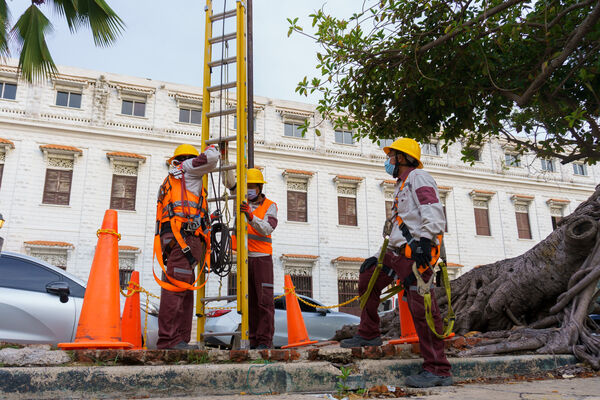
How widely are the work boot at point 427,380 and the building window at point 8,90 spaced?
1979cm

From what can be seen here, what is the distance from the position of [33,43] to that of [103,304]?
279 inches

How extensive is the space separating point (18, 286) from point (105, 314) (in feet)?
9.01

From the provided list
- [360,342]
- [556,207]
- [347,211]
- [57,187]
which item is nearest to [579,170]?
[556,207]

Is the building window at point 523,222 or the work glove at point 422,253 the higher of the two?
the building window at point 523,222

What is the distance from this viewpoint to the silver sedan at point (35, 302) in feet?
18.0

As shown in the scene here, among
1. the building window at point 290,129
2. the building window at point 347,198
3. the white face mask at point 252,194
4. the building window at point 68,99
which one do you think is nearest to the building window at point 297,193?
the building window at point 347,198

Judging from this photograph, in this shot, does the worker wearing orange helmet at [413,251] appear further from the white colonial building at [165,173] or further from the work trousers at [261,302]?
the white colonial building at [165,173]

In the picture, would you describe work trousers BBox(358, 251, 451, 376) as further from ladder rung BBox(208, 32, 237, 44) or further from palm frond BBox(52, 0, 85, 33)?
palm frond BBox(52, 0, 85, 33)

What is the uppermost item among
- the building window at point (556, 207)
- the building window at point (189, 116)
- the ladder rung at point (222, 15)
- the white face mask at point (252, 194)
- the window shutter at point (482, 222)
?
the building window at point (189, 116)

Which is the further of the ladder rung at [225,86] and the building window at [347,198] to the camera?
the building window at [347,198]

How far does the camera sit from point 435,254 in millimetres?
3855

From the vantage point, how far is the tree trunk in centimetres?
473

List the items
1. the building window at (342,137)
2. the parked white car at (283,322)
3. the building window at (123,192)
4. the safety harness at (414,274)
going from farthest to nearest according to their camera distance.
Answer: the building window at (342,137) < the building window at (123,192) < the parked white car at (283,322) < the safety harness at (414,274)

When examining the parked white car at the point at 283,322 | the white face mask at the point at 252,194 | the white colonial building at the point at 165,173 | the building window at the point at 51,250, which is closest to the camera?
the white face mask at the point at 252,194
